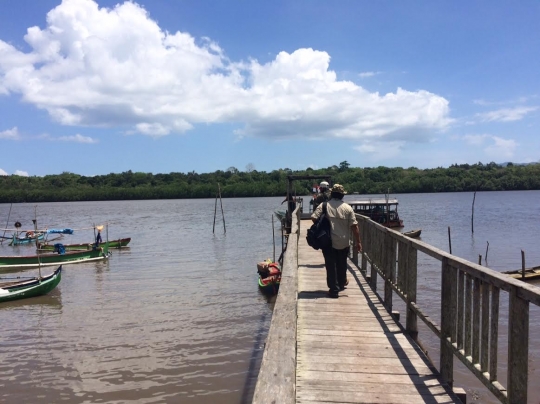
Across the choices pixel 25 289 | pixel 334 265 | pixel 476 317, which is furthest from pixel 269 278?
pixel 476 317

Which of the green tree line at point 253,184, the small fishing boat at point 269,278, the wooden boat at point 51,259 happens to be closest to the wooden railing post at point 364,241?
the small fishing boat at point 269,278

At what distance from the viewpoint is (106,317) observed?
13.4 m

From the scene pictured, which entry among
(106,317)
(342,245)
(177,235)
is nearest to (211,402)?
(342,245)

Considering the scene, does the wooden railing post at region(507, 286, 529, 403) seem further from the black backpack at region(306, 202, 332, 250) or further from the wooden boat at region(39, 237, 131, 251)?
the wooden boat at region(39, 237, 131, 251)

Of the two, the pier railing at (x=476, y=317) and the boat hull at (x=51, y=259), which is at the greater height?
the pier railing at (x=476, y=317)

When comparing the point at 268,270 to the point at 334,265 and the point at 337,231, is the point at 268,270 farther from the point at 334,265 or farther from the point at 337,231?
the point at 337,231

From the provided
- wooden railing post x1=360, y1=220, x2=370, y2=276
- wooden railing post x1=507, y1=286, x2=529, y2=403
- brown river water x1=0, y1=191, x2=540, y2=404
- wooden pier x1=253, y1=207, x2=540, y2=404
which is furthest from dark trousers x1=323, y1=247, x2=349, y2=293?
wooden railing post x1=507, y1=286, x2=529, y2=403

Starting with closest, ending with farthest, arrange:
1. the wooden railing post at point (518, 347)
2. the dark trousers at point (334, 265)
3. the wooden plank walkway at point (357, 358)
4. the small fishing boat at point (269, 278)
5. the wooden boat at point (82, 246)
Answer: the wooden railing post at point (518, 347) → the wooden plank walkway at point (357, 358) → the dark trousers at point (334, 265) → the small fishing boat at point (269, 278) → the wooden boat at point (82, 246)

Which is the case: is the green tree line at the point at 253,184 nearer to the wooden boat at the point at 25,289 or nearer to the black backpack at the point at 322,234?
the wooden boat at the point at 25,289

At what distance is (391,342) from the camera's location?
17.5ft

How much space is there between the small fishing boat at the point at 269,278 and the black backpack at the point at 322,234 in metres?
8.07

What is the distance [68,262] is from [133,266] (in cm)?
450

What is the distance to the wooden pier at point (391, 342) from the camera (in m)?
2.99

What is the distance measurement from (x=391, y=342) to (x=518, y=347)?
8.17 feet
